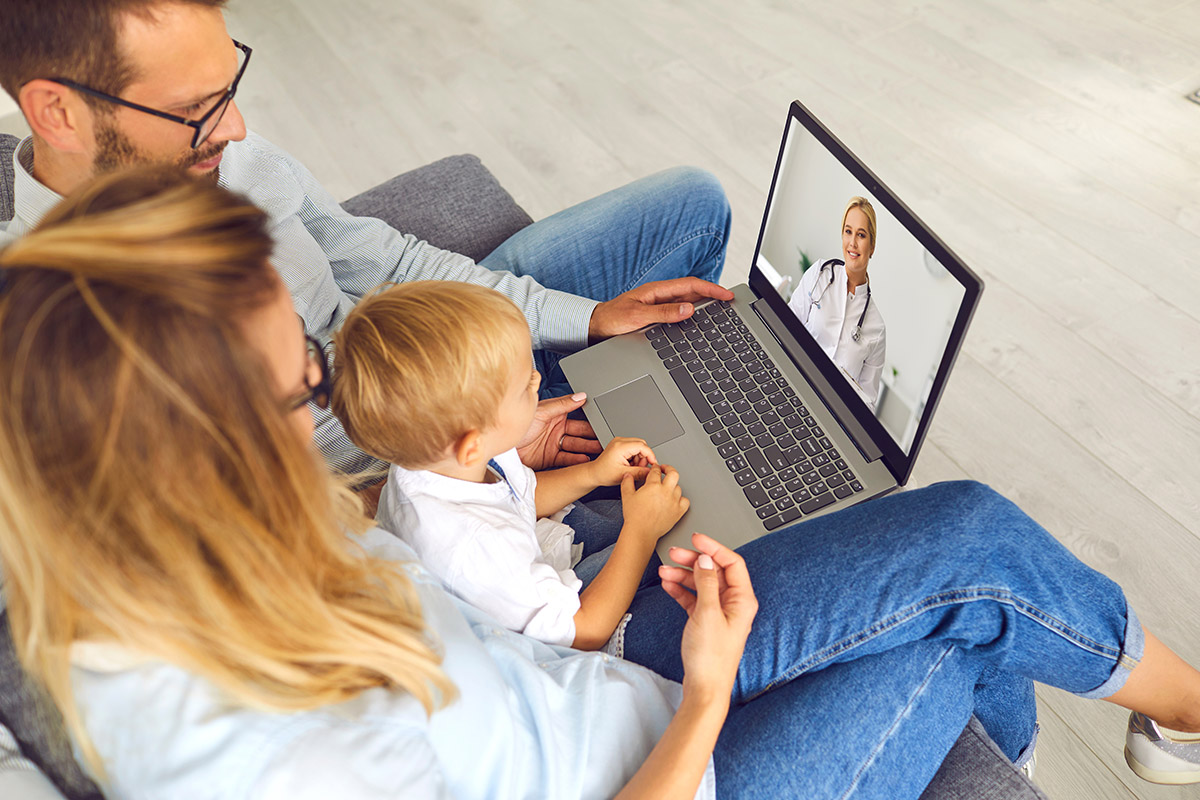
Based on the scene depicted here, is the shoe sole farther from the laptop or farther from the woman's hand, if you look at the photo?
the woman's hand

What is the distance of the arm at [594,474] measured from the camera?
1.02 metres

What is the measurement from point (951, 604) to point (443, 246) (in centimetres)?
98

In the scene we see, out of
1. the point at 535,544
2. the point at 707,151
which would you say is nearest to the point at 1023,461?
the point at 535,544

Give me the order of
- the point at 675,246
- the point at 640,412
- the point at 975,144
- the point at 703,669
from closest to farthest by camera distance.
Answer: the point at 703,669 < the point at 640,412 < the point at 675,246 < the point at 975,144

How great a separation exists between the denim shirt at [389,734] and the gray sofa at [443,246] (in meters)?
0.13

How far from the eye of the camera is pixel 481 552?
864 millimetres

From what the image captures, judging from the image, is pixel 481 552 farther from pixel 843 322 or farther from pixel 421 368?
pixel 843 322

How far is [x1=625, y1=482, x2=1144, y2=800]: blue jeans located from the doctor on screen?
0.59 ft

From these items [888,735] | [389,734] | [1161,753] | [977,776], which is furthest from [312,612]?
[1161,753]

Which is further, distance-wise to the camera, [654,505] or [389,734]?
[654,505]

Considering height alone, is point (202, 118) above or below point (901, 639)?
above

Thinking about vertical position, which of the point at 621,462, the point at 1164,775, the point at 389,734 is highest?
the point at 389,734

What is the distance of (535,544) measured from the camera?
37.5 inches

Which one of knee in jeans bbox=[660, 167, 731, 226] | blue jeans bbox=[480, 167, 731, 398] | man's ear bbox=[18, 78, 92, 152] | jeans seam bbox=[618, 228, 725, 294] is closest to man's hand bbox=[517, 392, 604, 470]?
blue jeans bbox=[480, 167, 731, 398]
